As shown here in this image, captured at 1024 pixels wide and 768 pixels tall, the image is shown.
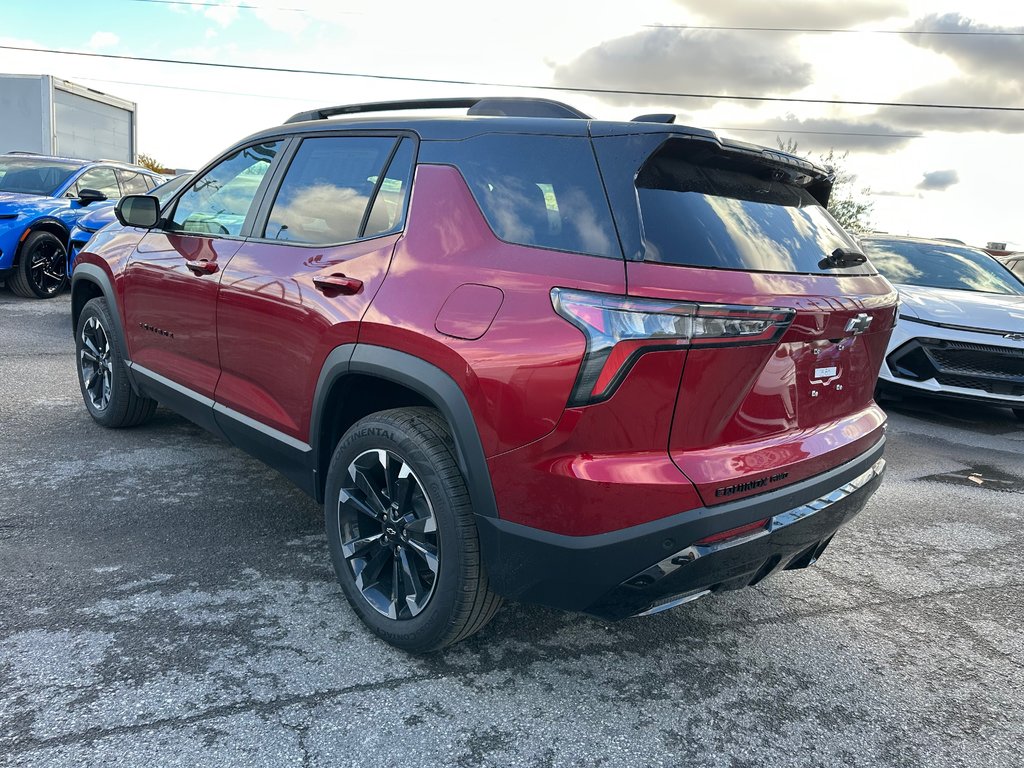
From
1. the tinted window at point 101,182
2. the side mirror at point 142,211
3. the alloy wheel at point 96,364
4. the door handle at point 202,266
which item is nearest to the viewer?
the door handle at point 202,266

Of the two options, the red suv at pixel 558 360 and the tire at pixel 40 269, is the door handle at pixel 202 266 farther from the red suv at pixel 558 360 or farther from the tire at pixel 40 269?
the tire at pixel 40 269

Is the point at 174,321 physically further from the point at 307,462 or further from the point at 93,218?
the point at 93,218

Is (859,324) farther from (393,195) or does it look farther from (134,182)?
(134,182)

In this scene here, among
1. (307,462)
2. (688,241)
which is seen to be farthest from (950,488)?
(307,462)

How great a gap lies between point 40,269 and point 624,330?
987 centimetres

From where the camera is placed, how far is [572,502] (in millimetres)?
2088

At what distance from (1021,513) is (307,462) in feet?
13.3

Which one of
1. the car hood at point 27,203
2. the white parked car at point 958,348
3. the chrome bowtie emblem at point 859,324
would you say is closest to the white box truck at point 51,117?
the car hood at point 27,203

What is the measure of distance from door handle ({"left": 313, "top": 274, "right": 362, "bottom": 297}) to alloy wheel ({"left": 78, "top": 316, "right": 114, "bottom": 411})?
2.39 metres

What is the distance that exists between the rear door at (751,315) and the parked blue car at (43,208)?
856 cm

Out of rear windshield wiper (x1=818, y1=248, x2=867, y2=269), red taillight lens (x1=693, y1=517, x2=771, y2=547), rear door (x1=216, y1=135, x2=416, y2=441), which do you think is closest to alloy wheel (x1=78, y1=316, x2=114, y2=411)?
rear door (x1=216, y1=135, x2=416, y2=441)

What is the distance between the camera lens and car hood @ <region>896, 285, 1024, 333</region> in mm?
6198

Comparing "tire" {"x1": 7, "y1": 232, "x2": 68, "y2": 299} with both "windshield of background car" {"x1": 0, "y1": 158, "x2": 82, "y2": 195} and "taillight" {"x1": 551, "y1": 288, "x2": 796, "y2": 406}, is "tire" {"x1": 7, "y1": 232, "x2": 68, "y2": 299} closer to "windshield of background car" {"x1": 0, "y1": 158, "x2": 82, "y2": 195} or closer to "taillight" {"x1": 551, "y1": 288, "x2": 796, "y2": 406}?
"windshield of background car" {"x1": 0, "y1": 158, "x2": 82, "y2": 195}

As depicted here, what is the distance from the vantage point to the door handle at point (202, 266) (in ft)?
11.1
